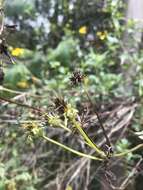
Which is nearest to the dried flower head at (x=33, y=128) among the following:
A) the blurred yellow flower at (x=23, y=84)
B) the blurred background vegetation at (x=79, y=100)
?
the blurred background vegetation at (x=79, y=100)

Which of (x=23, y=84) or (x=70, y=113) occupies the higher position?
(x=23, y=84)

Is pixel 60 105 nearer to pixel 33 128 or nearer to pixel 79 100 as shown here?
pixel 33 128

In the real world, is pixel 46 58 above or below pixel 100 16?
below

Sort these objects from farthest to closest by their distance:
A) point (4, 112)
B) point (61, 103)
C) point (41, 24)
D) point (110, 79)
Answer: point (41, 24) → point (110, 79) → point (4, 112) → point (61, 103)

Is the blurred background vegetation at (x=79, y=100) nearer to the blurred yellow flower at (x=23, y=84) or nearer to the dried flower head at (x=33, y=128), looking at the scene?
the blurred yellow flower at (x=23, y=84)

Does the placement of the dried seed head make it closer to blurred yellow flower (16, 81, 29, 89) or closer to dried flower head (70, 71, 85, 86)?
dried flower head (70, 71, 85, 86)

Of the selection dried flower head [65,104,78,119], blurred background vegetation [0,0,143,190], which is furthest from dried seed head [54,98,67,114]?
blurred background vegetation [0,0,143,190]

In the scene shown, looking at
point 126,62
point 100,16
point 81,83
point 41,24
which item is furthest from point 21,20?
A: point 81,83

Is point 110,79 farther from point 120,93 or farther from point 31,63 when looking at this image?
point 31,63

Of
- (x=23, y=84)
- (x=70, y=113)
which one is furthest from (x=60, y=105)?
(x=23, y=84)
